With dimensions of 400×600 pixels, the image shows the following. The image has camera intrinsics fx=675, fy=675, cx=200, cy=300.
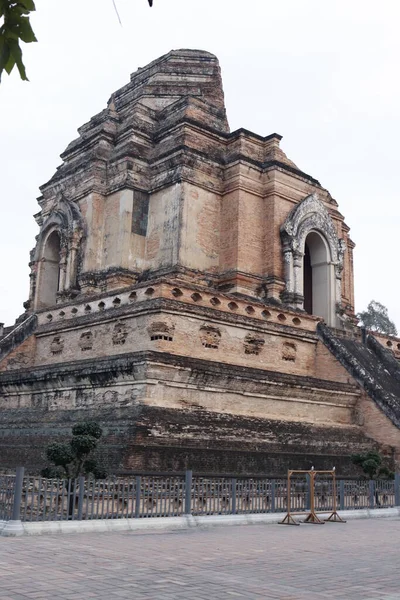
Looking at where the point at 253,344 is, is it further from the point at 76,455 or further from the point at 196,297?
the point at 76,455

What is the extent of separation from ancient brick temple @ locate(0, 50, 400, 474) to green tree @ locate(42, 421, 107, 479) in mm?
1431

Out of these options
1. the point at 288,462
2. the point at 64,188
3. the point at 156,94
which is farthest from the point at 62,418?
the point at 156,94

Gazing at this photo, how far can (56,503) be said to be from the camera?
9.91 m

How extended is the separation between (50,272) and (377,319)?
30247 millimetres

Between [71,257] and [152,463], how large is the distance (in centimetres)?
1143

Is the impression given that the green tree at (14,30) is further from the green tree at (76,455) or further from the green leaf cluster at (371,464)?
the green leaf cluster at (371,464)

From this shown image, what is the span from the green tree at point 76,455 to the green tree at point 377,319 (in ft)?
130

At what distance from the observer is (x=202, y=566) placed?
712 centimetres

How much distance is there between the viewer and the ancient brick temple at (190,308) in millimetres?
→ 14945

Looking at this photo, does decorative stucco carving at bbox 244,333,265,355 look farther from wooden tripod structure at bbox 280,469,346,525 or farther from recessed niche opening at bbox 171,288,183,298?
wooden tripod structure at bbox 280,469,346,525

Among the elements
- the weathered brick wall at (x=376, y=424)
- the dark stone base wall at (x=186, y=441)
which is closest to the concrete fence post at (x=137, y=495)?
the dark stone base wall at (x=186, y=441)

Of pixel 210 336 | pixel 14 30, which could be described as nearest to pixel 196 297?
pixel 210 336

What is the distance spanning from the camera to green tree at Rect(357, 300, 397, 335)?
48.4 meters

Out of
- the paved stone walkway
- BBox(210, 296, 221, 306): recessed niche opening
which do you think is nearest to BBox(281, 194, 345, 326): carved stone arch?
BBox(210, 296, 221, 306): recessed niche opening
